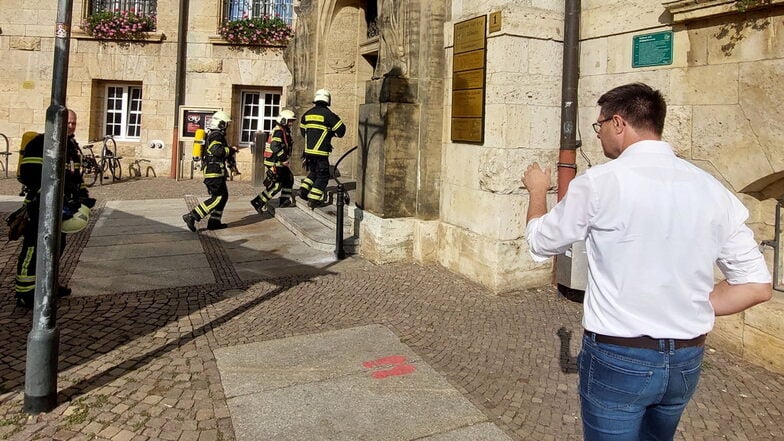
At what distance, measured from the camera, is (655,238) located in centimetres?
176

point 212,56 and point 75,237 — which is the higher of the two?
point 212,56

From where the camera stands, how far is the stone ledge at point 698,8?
414 centimetres

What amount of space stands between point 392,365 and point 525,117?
→ 10.1 ft

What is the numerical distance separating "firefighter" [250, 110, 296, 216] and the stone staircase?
0.28m

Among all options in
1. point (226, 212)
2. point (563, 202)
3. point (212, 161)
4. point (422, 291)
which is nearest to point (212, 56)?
point (226, 212)

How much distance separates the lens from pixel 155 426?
121 inches

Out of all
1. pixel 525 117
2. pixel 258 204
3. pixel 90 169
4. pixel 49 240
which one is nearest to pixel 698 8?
pixel 525 117

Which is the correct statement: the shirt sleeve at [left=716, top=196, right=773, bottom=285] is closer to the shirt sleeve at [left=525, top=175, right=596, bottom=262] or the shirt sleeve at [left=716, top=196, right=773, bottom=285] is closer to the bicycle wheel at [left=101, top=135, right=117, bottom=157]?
the shirt sleeve at [left=525, top=175, right=596, bottom=262]

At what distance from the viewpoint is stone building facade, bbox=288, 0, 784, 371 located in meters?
4.14

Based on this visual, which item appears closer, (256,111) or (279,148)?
(279,148)

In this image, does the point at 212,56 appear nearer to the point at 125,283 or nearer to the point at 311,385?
the point at 125,283

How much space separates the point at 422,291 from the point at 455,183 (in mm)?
1431

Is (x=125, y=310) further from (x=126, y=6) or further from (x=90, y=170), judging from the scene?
(x=126, y=6)

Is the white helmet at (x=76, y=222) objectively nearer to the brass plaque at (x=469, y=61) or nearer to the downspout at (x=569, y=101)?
the brass plaque at (x=469, y=61)
